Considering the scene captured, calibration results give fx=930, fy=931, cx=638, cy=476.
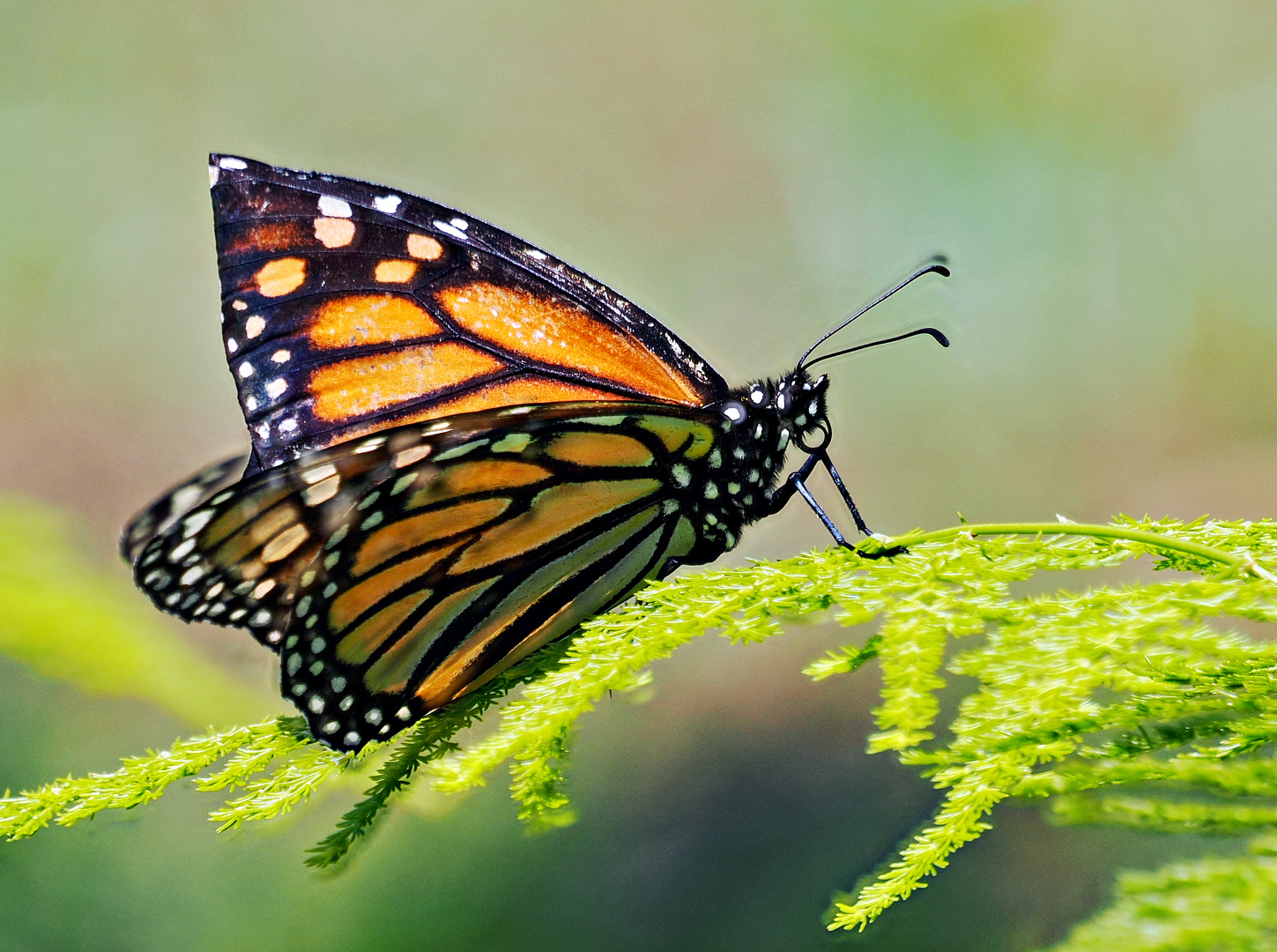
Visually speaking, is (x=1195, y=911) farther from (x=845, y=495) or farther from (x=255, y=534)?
(x=255, y=534)

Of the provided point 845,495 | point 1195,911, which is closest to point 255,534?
point 845,495

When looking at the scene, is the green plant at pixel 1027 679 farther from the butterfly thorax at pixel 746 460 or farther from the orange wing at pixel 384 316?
the orange wing at pixel 384 316

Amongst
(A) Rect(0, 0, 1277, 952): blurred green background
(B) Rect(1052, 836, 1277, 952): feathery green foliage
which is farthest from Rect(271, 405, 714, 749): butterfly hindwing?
(A) Rect(0, 0, 1277, 952): blurred green background

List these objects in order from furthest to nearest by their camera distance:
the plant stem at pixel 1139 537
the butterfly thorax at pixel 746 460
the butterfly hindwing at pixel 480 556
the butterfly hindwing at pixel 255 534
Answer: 1. the butterfly thorax at pixel 746 460
2. the butterfly hindwing at pixel 480 556
3. the butterfly hindwing at pixel 255 534
4. the plant stem at pixel 1139 537

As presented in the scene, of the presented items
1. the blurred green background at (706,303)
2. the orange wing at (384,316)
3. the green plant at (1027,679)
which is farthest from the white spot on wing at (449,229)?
the blurred green background at (706,303)

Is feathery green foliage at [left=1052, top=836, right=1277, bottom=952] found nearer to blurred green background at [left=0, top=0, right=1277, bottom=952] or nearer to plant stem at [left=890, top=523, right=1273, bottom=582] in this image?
plant stem at [left=890, top=523, right=1273, bottom=582]

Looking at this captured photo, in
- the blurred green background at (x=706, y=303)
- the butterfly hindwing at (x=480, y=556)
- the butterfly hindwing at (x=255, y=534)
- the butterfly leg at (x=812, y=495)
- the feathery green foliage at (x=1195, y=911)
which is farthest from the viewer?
the blurred green background at (x=706, y=303)
